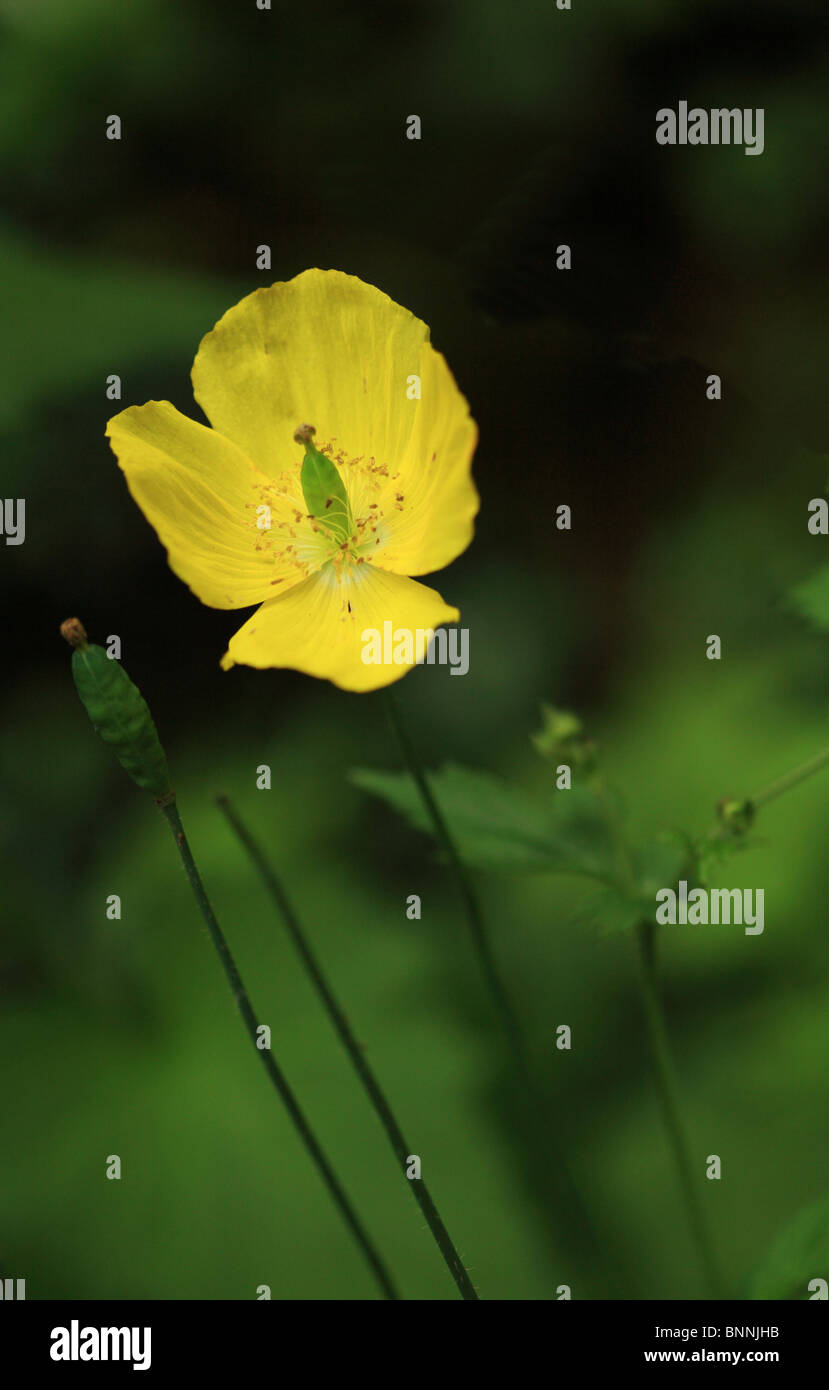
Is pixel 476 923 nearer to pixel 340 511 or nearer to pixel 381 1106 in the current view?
pixel 381 1106

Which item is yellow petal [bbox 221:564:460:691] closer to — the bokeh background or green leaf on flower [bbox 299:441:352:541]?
green leaf on flower [bbox 299:441:352:541]

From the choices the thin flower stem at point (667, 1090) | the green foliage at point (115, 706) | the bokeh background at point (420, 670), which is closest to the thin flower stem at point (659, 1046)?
the thin flower stem at point (667, 1090)

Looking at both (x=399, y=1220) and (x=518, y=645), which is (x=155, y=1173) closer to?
(x=399, y=1220)

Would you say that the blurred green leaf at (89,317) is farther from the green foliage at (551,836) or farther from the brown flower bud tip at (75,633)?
the brown flower bud tip at (75,633)

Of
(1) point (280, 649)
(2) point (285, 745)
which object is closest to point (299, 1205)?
(2) point (285, 745)

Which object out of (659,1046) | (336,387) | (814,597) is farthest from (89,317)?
(659,1046)

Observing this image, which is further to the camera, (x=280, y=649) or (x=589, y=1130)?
(x=589, y=1130)

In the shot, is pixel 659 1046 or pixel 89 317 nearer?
pixel 659 1046
